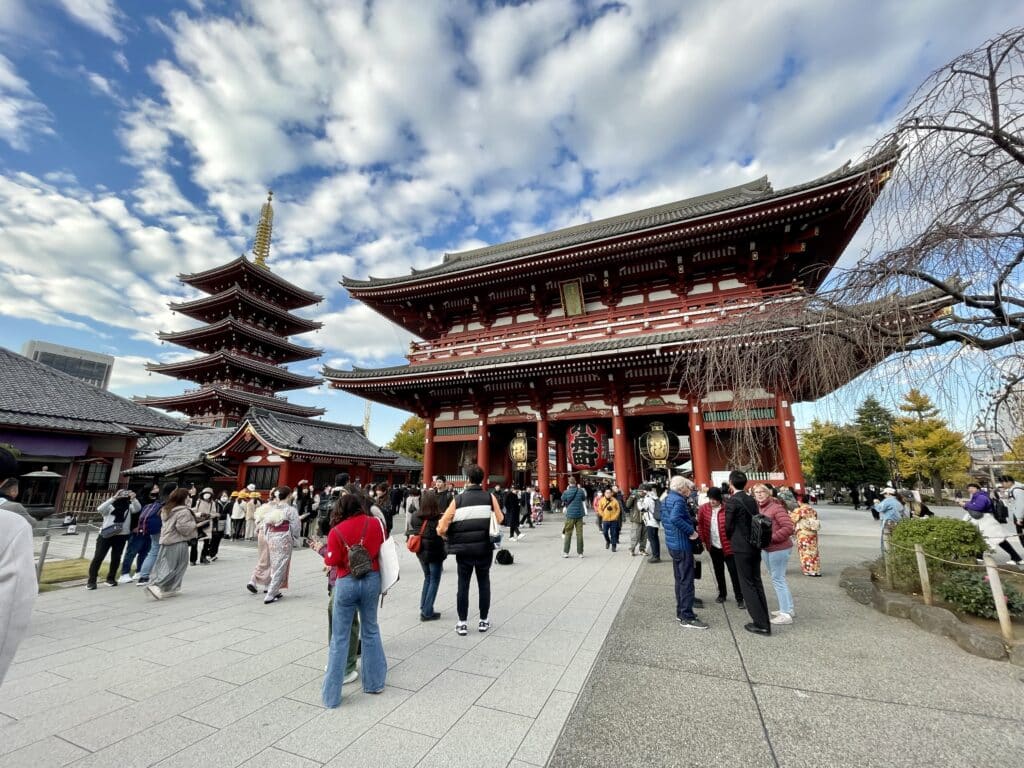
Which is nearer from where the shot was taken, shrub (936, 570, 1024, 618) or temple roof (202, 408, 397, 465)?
shrub (936, 570, 1024, 618)

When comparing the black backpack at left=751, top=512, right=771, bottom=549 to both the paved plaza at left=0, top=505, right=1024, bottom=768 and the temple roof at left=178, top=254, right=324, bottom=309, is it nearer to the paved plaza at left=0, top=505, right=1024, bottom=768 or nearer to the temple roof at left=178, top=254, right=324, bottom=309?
the paved plaza at left=0, top=505, right=1024, bottom=768

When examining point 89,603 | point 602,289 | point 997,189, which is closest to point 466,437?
point 602,289

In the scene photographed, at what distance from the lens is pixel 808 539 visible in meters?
7.47

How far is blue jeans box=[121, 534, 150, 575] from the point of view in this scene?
23.9 ft

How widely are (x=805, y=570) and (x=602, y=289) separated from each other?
11.7m

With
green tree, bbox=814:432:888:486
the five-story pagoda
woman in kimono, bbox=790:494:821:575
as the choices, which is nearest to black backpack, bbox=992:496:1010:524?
woman in kimono, bbox=790:494:821:575

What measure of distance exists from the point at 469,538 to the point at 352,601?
146 cm

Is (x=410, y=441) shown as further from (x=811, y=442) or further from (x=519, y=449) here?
(x=811, y=442)

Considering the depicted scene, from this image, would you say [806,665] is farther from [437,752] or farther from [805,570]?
[805,570]

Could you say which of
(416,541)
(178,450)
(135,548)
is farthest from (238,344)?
(416,541)

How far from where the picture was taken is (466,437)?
58.2ft

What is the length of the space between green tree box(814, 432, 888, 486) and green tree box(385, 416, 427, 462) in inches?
1436

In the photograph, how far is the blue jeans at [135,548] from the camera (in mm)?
7278

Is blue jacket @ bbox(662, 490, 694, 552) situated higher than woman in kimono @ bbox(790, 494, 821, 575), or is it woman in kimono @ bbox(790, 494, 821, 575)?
blue jacket @ bbox(662, 490, 694, 552)
